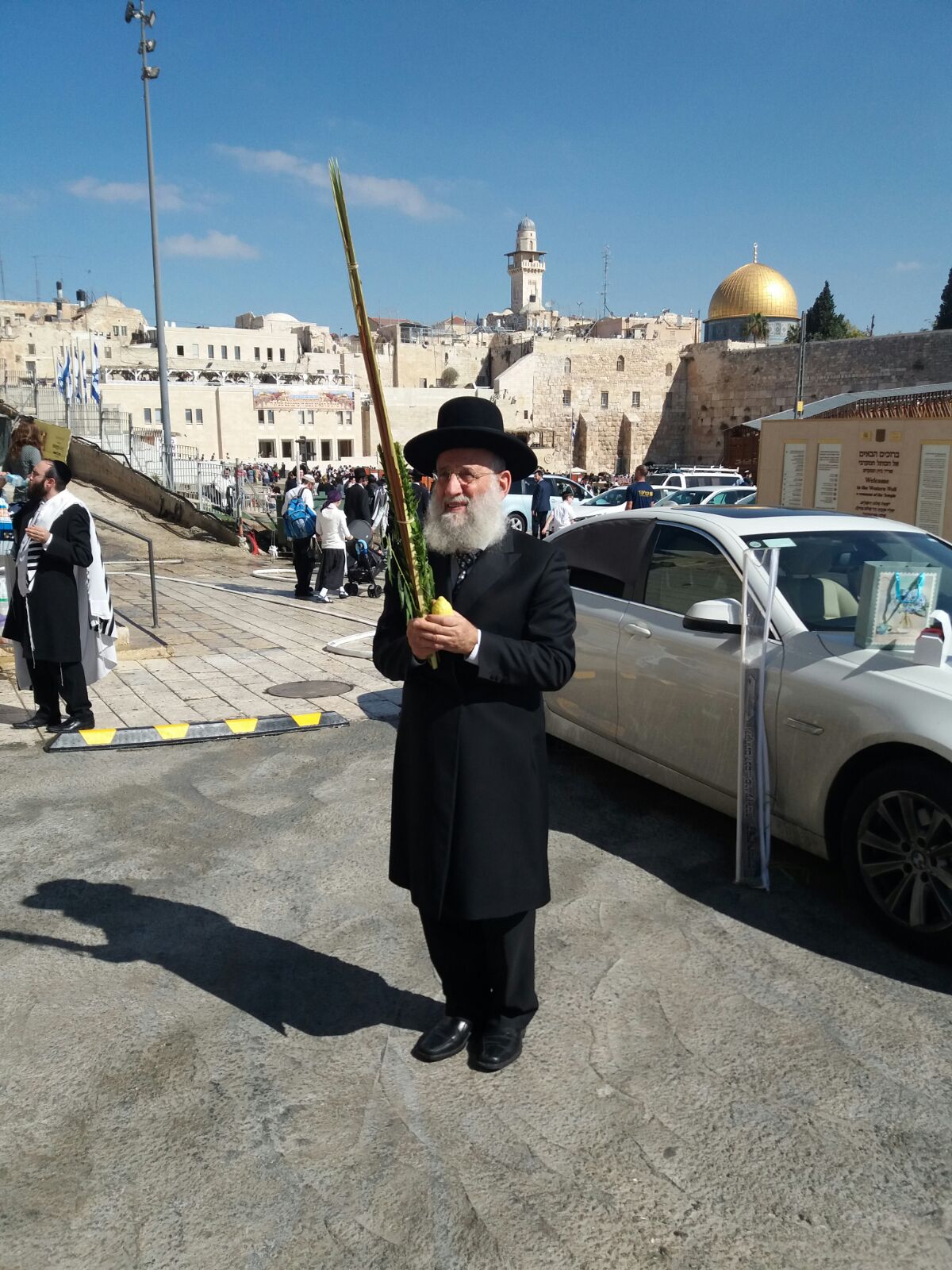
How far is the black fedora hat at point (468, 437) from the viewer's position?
2736 millimetres

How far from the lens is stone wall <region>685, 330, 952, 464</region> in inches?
2100

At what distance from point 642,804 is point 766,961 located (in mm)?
1723

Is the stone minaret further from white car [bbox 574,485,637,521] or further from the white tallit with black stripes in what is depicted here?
the white tallit with black stripes

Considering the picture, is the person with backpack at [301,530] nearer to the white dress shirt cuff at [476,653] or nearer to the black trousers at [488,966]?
the black trousers at [488,966]

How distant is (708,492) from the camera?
22.3 m

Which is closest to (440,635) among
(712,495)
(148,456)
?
(712,495)

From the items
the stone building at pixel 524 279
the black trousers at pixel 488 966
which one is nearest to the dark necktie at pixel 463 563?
the black trousers at pixel 488 966

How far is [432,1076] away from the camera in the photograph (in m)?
2.95

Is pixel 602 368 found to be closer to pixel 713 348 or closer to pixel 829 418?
pixel 713 348

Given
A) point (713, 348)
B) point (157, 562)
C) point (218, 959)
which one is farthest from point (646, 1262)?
point (713, 348)

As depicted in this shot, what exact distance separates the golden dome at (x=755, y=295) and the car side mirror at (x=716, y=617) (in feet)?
248

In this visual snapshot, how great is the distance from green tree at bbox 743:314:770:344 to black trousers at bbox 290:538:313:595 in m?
66.7

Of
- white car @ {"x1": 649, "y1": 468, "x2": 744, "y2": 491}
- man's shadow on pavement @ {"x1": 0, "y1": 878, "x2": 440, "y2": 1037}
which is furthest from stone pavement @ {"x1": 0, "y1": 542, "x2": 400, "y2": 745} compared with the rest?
white car @ {"x1": 649, "y1": 468, "x2": 744, "y2": 491}

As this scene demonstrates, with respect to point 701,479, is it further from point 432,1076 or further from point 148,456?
point 432,1076
